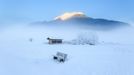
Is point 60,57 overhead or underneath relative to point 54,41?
underneath

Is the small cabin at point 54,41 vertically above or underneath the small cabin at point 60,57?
above

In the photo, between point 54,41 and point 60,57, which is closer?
point 60,57

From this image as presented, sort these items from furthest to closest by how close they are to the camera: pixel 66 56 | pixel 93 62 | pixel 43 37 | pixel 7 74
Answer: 1. pixel 43 37
2. pixel 66 56
3. pixel 93 62
4. pixel 7 74

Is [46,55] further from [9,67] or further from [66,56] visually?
[9,67]

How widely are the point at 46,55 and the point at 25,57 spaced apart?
17.2 inches

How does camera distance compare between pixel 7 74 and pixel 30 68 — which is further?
pixel 30 68

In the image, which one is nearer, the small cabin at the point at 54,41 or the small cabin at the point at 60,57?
the small cabin at the point at 60,57

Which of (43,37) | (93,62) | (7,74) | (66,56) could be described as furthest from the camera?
(43,37)

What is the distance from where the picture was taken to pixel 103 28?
509 cm

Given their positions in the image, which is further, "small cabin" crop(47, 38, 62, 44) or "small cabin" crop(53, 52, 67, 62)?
"small cabin" crop(47, 38, 62, 44)

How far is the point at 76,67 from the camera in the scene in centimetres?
416

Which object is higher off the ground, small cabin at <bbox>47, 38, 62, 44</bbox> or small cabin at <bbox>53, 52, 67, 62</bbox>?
small cabin at <bbox>47, 38, 62, 44</bbox>

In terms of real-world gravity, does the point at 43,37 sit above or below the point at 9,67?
above

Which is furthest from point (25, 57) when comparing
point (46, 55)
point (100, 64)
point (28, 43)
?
point (100, 64)
